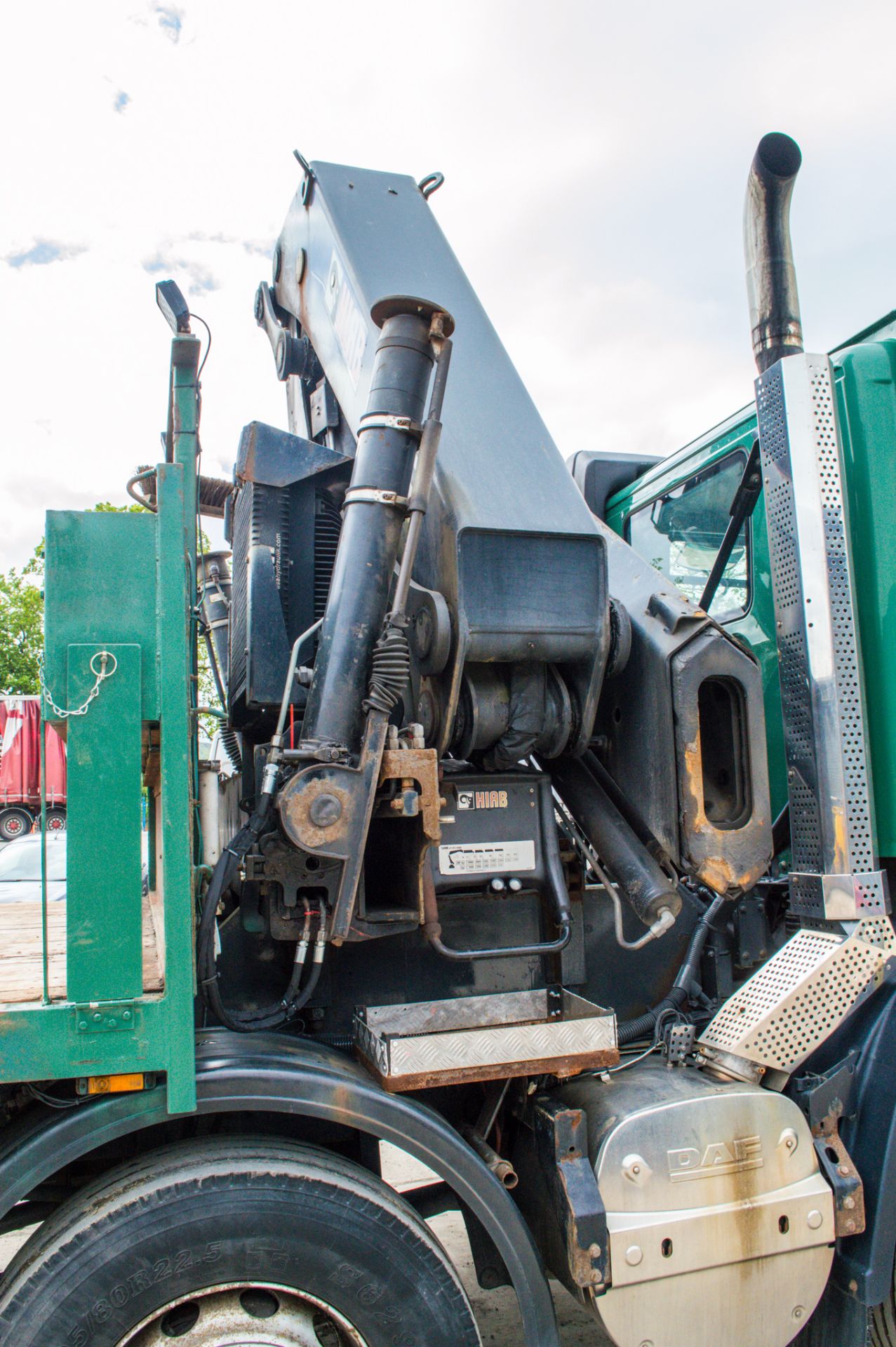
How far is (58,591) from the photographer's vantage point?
206 centimetres

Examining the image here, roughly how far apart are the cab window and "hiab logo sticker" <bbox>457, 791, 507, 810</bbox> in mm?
1221

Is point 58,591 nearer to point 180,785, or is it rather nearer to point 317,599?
point 180,785

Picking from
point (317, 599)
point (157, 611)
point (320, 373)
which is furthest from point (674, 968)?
point (320, 373)

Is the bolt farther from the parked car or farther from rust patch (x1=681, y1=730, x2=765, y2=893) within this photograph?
the parked car

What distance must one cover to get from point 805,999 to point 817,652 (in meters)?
1.04

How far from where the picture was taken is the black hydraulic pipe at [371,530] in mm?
2494

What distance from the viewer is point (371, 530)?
2.59 m

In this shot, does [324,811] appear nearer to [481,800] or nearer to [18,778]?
[481,800]

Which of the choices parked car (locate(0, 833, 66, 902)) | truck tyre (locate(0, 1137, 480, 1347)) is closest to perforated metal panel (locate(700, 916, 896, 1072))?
truck tyre (locate(0, 1137, 480, 1347))

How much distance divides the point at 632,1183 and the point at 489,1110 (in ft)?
1.54

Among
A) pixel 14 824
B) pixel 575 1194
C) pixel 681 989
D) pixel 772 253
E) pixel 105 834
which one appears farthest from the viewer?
pixel 14 824

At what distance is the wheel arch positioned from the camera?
6.97 ft

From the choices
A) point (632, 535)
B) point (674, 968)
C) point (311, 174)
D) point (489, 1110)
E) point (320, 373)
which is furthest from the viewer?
point (632, 535)

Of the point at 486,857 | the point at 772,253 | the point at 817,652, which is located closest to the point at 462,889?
the point at 486,857
